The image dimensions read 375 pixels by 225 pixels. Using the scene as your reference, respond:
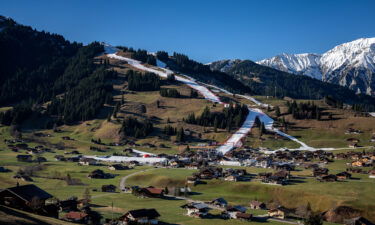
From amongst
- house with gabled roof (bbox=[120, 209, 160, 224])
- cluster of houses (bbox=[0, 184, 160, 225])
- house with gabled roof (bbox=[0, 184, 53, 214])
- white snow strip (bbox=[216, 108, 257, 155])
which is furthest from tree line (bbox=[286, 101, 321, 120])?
house with gabled roof (bbox=[0, 184, 53, 214])

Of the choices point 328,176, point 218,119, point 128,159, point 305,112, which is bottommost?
point 128,159

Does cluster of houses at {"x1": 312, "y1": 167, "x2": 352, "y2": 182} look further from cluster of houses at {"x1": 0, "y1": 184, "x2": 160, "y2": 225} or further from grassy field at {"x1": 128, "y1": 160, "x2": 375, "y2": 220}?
cluster of houses at {"x1": 0, "y1": 184, "x2": 160, "y2": 225}

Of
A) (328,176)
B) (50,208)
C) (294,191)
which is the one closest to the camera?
(50,208)

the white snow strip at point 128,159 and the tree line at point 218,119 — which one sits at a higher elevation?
the tree line at point 218,119

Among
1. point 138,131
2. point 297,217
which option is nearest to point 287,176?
point 297,217

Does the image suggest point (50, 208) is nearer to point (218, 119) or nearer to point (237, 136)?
point (237, 136)

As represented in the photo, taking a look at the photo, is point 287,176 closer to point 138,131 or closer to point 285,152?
point 285,152

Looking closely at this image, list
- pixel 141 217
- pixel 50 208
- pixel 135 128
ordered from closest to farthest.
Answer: pixel 50 208, pixel 141 217, pixel 135 128

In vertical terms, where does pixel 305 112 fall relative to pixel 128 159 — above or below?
above

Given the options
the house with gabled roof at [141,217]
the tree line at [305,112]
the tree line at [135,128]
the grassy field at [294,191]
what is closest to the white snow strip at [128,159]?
the grassy field at [294,191]

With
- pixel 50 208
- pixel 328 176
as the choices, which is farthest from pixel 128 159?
pixel 50 208

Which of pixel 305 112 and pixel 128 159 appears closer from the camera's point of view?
pixel 128 159

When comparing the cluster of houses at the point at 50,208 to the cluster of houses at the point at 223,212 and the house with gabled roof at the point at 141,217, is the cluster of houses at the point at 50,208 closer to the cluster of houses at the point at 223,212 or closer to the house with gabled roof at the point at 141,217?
the house with gabled roof at the point at 141,217
